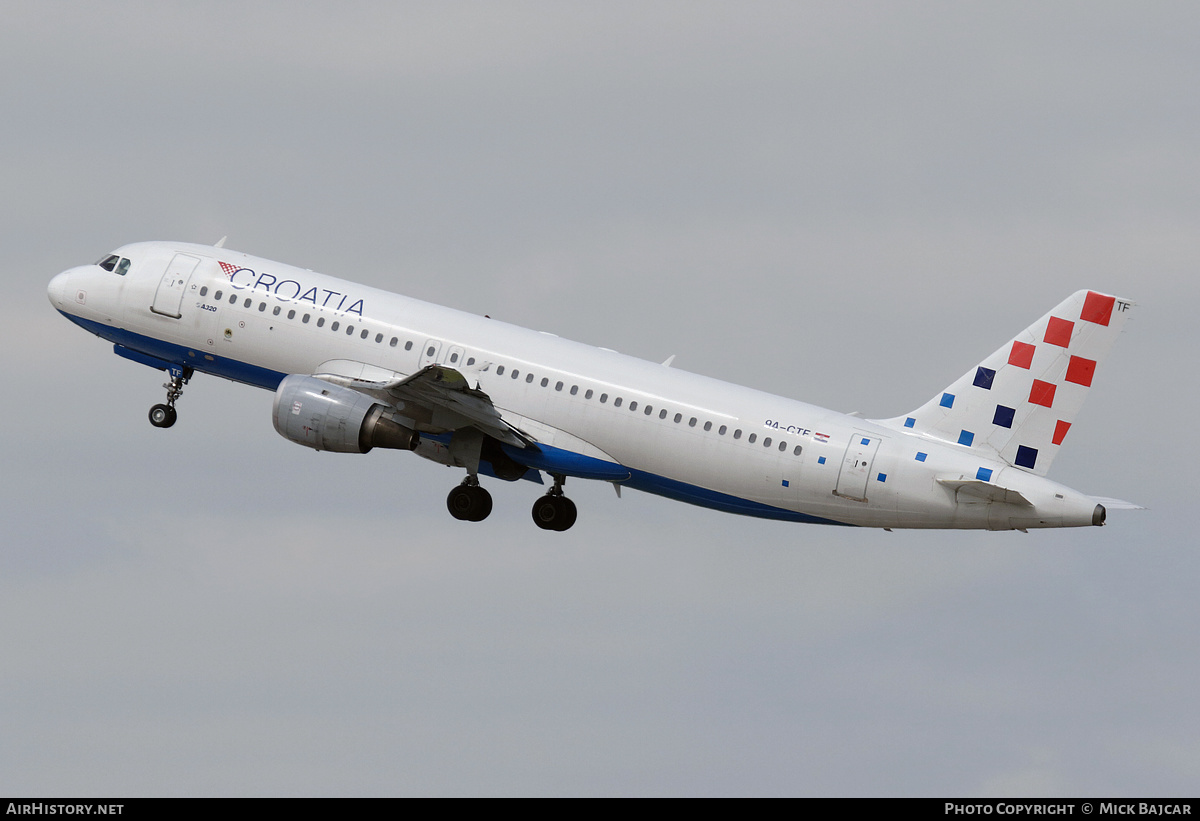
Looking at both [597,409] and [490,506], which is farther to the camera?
[490,506]

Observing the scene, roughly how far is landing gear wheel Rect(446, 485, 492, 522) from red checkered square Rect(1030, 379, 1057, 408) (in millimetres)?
16866

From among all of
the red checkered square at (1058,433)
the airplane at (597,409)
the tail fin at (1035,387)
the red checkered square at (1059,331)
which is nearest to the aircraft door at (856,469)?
the airplane at (597,409)

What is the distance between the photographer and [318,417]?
53.7 metres

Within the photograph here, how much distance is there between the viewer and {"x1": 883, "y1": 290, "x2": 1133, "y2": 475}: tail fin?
5266cm

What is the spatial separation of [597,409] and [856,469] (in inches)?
311

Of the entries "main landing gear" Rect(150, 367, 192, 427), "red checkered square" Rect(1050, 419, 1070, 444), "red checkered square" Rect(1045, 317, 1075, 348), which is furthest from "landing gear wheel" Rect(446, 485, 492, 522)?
"red checkered square" Rect(1045, 317, 1075, 348)

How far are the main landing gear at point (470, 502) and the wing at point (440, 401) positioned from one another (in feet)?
7.97

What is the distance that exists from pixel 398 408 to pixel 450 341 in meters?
2.72

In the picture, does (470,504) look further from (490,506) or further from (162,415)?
(162,415)

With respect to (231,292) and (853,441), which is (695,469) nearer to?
(853,441)

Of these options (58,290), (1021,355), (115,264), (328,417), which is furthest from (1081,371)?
(58,290)

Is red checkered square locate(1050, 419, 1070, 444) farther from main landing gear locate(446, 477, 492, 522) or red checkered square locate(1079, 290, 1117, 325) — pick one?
main landing gear locate(446, 477, 492, 522)

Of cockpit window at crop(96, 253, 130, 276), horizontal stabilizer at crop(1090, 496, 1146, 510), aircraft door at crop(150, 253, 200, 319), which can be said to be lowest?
horizontal stabilizer at crop(1090, 496, 1146, 510)

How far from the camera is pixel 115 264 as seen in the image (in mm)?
60500
